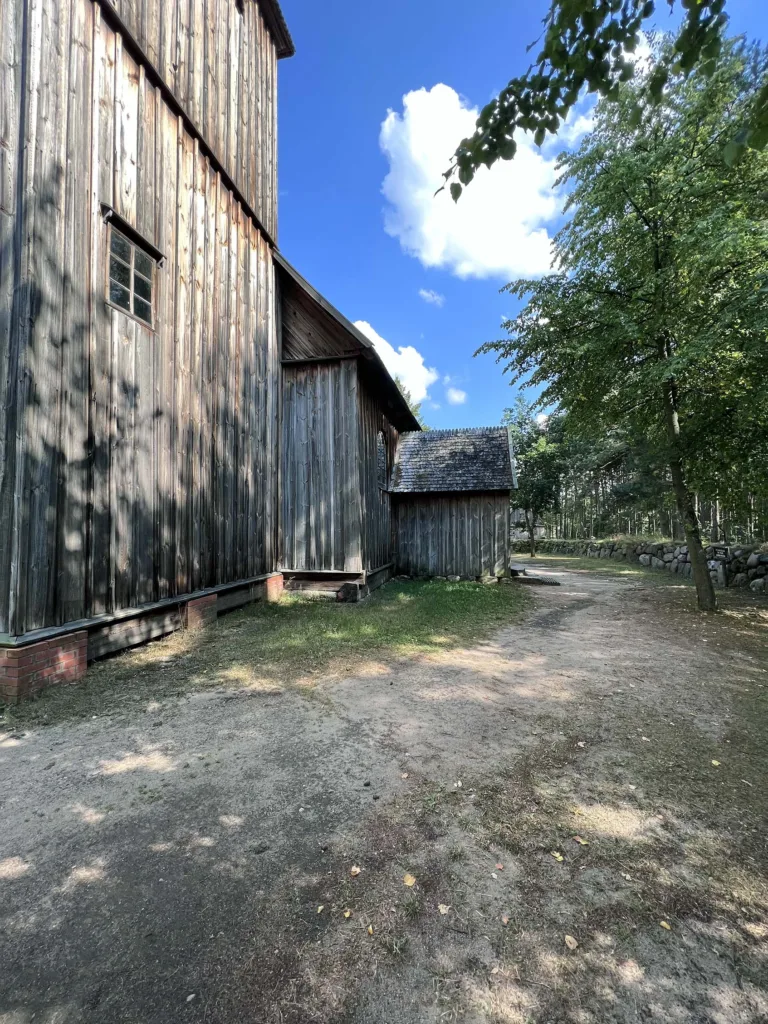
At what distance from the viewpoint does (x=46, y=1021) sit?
1.59 meters

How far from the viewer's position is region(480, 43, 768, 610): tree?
765cm

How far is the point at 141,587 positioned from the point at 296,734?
3346mm

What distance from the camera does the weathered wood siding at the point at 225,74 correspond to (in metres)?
6.48

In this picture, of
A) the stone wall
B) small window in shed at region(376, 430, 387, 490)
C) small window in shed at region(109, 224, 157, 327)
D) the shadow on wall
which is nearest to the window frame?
small window in shed at region(109, 224, 157, 327)

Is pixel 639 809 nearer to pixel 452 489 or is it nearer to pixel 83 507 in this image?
pixel 83 507

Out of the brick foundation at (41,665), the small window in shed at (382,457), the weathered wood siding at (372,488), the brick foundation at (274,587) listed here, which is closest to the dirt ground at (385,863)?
the brick foundation at (41,665)

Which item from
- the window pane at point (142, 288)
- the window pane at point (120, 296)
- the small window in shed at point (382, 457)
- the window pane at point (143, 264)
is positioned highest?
the window pane at point (143, 264)

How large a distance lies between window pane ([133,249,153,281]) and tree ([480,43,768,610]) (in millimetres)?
7709

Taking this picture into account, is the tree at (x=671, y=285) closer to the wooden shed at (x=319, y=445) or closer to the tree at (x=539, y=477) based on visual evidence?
the wooden shed at (x=319, y=445)

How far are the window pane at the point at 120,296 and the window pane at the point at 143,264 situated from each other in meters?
0.48

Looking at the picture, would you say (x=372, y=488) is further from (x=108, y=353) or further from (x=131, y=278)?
(x=108, y=353)

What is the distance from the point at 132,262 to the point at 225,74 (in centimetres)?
503

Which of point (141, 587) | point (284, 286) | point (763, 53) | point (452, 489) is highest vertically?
point (763, 53)

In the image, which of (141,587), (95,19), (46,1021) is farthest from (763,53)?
(46,1021)
